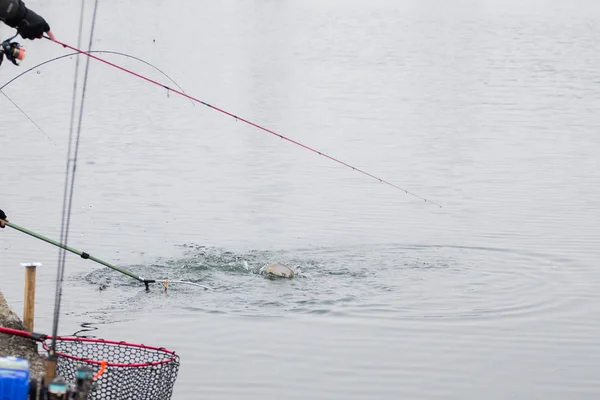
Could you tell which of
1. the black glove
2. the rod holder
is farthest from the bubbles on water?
the black glove

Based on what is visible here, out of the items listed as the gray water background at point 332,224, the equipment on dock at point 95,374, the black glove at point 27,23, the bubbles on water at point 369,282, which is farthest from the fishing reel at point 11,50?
the bubbles on water at point 369,282

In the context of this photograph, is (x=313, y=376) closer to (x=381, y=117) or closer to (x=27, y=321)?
(x=27, y=321)

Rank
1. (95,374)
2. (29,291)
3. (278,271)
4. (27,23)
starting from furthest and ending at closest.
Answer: (278,271) → (29,291) → (27,23) → (95,374)

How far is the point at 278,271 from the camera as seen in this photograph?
11.7 m

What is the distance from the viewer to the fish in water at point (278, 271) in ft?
38.3

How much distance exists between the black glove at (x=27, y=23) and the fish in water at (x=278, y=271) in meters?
A: 4.73

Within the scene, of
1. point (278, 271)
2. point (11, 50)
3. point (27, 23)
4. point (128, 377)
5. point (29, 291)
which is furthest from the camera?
point (278, 271)

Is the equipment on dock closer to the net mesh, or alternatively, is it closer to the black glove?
the net mesh

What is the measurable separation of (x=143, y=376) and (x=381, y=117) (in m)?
19.0

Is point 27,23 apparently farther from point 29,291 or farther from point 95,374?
point 95,374

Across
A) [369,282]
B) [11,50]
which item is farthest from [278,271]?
[11,50]

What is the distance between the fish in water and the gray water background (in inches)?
4.8

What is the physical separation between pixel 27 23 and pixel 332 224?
7.84 m

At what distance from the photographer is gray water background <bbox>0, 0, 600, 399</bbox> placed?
31.8ft
